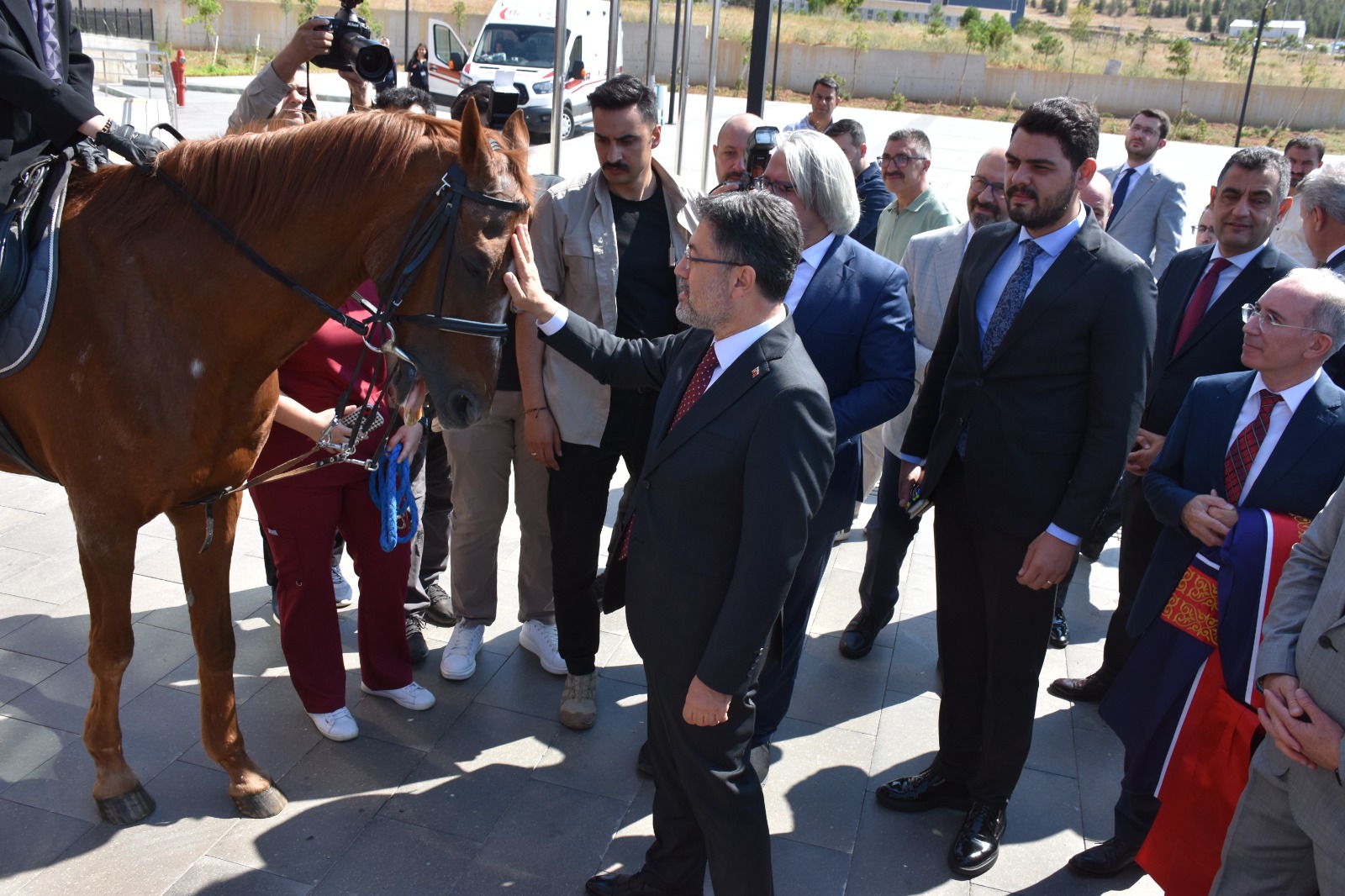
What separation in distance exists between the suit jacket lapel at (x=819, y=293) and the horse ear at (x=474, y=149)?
1094 millimetres

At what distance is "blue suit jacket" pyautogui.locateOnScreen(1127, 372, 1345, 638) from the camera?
2764mm

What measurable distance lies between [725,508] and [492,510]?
1989 mm

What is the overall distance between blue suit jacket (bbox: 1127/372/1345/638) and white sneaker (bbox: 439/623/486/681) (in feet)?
8.37

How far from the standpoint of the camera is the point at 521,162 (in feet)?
8.88

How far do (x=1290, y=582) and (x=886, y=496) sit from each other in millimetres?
2087

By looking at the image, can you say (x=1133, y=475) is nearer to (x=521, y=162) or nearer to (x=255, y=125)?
(x=521, y=162)

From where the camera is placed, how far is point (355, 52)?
14.6 ft

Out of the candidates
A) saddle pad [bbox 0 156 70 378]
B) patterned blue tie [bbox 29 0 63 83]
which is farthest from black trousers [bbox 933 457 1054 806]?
patterned blue tie [bbox 29 0 63 83]

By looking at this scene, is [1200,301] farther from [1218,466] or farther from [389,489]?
[389,489]

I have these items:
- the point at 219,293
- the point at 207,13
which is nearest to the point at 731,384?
the point at 219,293

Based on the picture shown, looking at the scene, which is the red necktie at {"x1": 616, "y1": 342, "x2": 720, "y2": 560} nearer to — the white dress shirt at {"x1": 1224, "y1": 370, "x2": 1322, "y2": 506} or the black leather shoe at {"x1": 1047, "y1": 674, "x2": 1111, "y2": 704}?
the white dress shirt at {"x1": 1224, "y1": 370, "x2": 1322, "y2": 506}

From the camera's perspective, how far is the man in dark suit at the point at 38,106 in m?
2.89

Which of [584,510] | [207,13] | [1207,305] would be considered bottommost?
[584,510]

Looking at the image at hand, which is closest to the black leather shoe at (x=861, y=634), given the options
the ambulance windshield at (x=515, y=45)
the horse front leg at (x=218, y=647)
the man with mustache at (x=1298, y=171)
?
the horse front leg at (x=218, y=647)
